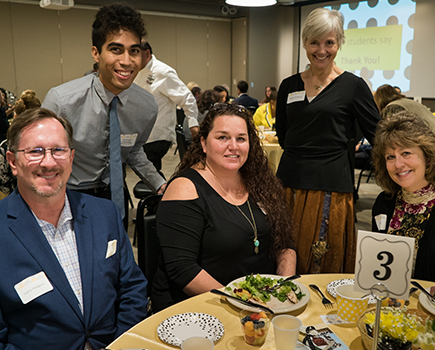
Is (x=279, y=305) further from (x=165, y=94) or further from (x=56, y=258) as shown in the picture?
(x=165, y=94)

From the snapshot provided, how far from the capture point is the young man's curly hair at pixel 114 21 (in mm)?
1961

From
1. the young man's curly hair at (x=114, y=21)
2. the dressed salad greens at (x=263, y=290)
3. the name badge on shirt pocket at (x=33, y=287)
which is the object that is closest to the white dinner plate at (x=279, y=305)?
the dressed salad greens at (x=263, y=290)

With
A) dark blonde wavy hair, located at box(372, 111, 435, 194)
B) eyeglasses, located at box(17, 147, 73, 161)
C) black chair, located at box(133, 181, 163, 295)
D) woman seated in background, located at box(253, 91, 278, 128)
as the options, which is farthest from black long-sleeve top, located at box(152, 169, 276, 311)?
woman seated in background, located at box(253, 91, 278, 128)

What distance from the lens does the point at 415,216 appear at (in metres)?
1.91

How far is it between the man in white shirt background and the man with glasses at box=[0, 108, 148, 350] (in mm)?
2999

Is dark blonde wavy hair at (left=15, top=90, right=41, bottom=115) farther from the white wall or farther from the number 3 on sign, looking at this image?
the white wall

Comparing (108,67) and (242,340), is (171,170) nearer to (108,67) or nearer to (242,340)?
(108,67)

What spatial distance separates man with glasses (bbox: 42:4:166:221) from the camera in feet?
6.57

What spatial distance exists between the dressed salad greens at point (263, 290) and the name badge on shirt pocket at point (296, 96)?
1263 millimetres

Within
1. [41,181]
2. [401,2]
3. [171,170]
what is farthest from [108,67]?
[401,2]

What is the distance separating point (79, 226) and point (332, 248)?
156 cm

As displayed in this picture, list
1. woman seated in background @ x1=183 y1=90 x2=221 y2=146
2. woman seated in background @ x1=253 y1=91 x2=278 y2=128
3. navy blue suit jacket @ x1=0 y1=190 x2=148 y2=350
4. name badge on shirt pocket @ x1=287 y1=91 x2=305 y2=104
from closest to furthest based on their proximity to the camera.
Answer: navy blue suit jacket @ x1=0 y1=190 x2=148 y2=350 → name badge on shirt pocket @ x1=287 y1=91 x2=305 y2=104 → woman seated in background @ x1=183 y1=90 x2=221 y2=146 → woman seated in background @ x1=253 y1=91 x2=278 y2=128

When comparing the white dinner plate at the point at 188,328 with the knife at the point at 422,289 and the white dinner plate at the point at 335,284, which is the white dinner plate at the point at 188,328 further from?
the knife at the point at 422,289

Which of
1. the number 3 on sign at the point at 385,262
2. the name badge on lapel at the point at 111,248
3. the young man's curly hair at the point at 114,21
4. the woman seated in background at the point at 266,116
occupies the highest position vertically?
the young man's curly hair at the point at 114,21
